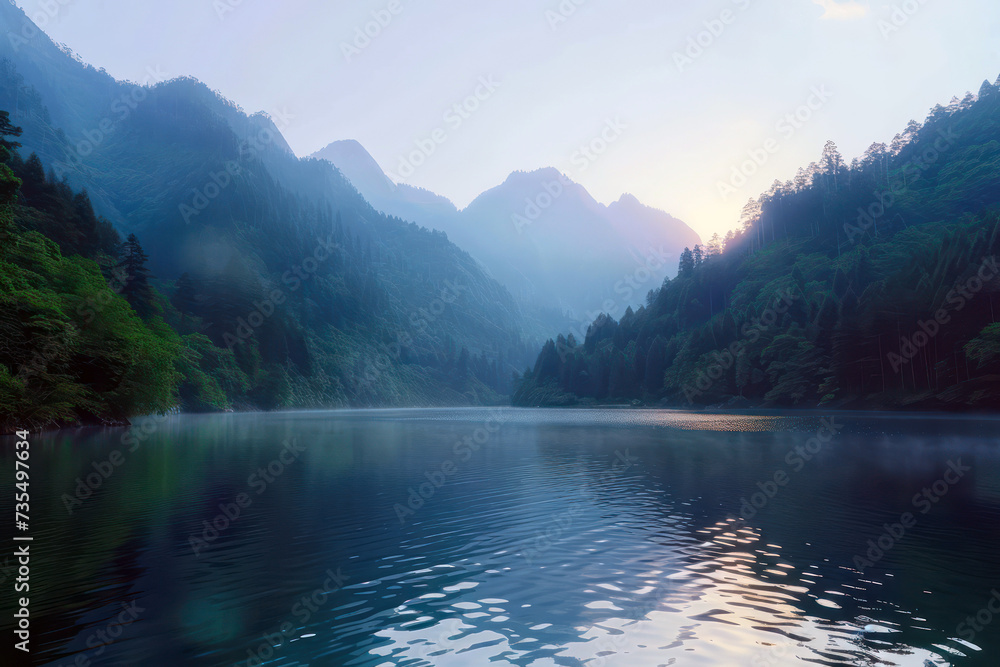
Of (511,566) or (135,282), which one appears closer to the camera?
(511,566)

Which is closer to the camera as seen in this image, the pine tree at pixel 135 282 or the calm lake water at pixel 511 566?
the calm lake water at pixel 511 566

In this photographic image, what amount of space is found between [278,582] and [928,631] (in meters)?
14.7

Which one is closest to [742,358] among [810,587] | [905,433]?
[905,433]

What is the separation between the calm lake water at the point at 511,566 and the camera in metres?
10.5

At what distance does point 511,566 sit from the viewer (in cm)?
1599

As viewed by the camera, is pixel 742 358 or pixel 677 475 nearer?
pixel 677 475

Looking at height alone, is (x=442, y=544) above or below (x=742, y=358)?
below

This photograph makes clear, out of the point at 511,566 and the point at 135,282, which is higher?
the point at 135,282

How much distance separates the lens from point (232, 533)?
19.0 metres

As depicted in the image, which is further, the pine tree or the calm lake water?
the pine tree

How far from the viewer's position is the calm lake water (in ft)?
34.3

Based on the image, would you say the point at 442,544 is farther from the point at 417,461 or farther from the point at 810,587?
the point at 417,461

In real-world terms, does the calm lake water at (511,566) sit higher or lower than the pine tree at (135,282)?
lower

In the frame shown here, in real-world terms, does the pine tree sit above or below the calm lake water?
above
